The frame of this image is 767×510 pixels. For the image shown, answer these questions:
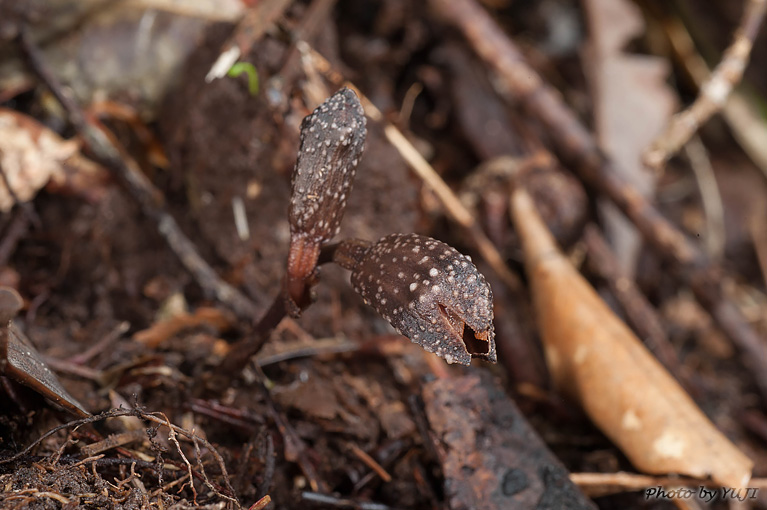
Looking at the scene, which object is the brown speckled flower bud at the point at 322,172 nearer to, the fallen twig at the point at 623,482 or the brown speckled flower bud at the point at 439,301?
the brown speckled flower bud at the point at 439,301

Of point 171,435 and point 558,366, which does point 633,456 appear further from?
point 171,435

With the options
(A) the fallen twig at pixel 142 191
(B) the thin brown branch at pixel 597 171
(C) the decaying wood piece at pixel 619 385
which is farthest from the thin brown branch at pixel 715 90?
(A) the fallen twig at pixel 142 191

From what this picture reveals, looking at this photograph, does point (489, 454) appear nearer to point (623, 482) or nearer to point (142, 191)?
point (623, 482)

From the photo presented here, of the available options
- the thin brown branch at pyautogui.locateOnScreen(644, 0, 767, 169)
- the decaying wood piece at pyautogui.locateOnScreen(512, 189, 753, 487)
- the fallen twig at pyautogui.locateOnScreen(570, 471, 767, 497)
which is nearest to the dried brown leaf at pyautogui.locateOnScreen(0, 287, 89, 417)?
the fallen twig at pyautogui.locateOnScreen(570, 471, 767, 497)

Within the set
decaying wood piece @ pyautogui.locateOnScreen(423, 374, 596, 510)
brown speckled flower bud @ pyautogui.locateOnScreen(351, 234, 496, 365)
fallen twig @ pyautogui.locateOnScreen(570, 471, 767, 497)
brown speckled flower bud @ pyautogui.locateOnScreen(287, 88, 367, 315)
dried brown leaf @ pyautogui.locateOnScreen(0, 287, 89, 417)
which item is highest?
brown speckled flower bud @ pyautogui.locateOnScreen(287, 88, 367, 315)

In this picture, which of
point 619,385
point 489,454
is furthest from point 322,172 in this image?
point 619,385

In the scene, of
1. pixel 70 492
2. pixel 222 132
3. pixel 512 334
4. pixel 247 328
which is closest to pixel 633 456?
pixel 512 334

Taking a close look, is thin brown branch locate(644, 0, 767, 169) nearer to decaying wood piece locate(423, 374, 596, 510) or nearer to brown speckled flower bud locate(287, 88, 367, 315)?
decaying wood piece locate(423, 374, 596, 510)
